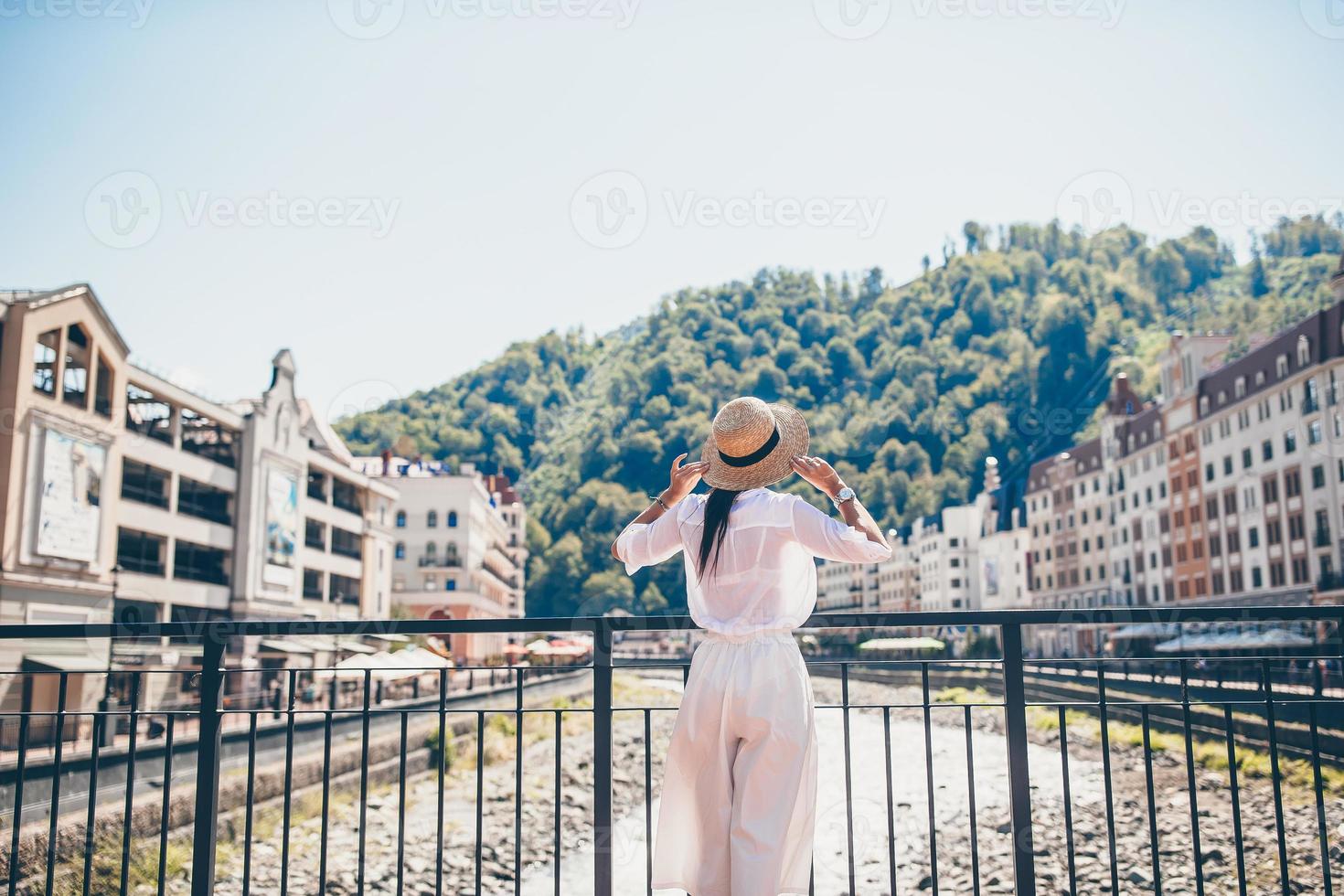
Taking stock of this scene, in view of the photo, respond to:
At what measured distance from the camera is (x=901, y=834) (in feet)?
94.1

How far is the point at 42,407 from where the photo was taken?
32406mm

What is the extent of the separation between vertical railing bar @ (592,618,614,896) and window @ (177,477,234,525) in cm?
4240

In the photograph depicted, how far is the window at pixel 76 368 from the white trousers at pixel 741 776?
1414 inches

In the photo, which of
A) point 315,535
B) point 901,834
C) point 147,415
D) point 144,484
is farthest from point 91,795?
point 315,535

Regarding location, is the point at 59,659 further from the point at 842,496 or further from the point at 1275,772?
the point at 1275,772

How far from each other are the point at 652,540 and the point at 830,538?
71cm

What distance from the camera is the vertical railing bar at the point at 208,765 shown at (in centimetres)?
460

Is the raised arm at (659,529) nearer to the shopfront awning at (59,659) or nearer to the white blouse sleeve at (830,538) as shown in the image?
the white blouse sleeve at (830,538)

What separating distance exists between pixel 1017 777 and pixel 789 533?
5.50 ft

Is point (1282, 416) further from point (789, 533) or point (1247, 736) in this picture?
point (789, 533)

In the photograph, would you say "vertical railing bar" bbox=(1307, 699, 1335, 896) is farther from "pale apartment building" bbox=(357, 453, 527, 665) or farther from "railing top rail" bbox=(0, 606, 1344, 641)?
"pale apartment building" bbox=(357, 453, 527, 665)

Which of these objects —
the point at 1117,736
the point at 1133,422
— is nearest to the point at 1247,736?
the point at 1117,736

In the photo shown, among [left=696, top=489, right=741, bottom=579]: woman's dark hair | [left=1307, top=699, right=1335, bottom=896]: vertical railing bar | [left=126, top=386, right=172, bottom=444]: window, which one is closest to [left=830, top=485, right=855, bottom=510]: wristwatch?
[left=696, top=489, right=741, bottom=579]: woman's dark hair

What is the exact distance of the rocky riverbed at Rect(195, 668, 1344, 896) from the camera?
2272 centimetres
